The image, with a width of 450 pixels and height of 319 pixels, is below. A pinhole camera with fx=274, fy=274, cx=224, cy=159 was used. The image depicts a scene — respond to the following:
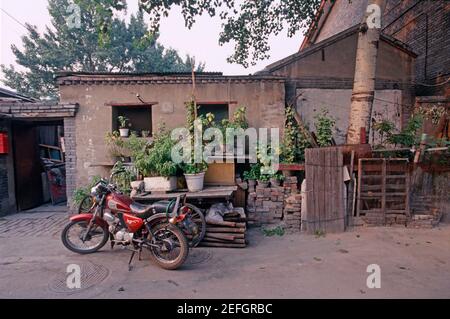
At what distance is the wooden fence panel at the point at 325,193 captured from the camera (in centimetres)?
561

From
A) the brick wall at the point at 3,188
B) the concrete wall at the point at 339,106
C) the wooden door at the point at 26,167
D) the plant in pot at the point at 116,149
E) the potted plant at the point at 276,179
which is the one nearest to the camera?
the potted plant at the point at 276,179

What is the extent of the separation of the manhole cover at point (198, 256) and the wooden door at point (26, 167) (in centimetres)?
657

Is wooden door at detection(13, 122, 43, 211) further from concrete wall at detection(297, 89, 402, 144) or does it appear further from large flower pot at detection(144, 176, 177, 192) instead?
concrete wall at detection(297, 89, 402, 144)

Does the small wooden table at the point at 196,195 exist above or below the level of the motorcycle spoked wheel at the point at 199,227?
above


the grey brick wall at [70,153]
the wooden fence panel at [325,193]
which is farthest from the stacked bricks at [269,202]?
the grey brick wall at [70,153]

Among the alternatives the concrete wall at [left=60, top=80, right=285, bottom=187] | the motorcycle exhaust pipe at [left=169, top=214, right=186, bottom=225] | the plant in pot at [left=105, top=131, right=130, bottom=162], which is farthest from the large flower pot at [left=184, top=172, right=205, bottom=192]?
the plant in pot at [left=105, top=131, right=130, bottom=162]

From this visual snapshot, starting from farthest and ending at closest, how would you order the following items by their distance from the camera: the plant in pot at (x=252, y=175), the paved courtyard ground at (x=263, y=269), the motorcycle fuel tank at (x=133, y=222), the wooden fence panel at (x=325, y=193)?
the plant in pot at (x=252, y=175) < the wooden fence panel at (x=325, y=193) < the motorcycle fuel tank at (x=133, y=222) < the paved courtyard ground at (x=263, y=269)

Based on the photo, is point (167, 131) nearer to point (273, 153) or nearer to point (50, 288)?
point (273, 153)

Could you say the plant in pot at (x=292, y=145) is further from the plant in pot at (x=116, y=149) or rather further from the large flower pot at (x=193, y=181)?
the plant in pot at (x=116, y=149)

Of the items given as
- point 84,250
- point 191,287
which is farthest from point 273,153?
point 84,250

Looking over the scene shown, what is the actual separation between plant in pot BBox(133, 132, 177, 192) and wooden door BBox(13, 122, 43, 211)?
4.89 meters

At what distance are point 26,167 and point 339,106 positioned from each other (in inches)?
395

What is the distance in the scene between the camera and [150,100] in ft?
24.7

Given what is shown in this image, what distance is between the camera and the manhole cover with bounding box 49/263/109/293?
3.53 m
